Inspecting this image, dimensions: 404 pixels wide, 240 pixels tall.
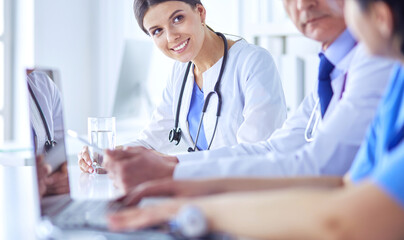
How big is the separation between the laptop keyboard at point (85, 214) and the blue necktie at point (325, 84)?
0.65 metres

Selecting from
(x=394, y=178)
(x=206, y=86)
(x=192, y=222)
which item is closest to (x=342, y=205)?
(x=394, y=178)

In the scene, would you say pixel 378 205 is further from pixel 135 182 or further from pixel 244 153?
pixel 244 153

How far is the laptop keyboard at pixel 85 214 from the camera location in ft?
3.00

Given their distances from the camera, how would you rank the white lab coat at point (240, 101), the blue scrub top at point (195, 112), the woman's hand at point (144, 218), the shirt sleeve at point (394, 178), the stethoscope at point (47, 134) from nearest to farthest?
the shirt sleeve at point (394, 178)
the woman's hand at point (144, 218)
the stethoscope at point (47, 134)
the white lab coat at point (240, 101)
the blue scrub top at point (195, 112)

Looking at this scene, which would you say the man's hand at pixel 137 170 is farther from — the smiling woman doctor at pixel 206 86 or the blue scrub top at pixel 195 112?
the blue scrub top at pixel 195 112

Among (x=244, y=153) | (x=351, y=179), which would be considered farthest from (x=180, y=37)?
(x=351, y=179)

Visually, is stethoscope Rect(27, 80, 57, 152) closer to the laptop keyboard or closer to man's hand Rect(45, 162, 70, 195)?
man's hand Rect(45, 162, 70, 195)

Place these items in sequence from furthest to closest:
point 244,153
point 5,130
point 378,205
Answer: point 5,130 → point 244,153 → point 378,205

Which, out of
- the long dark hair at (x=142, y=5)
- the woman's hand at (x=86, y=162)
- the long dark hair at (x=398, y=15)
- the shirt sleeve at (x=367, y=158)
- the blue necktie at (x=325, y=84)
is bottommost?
the woman's hand at (x=86, y=162)

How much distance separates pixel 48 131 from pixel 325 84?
2.41ft

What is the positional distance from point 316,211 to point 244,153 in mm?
947

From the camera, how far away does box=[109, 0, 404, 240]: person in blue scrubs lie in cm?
73

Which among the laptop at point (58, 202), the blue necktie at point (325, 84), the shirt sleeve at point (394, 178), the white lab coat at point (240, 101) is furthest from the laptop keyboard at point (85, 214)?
the white lab coat at point (240, 101)

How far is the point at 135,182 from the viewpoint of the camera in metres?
1.26
